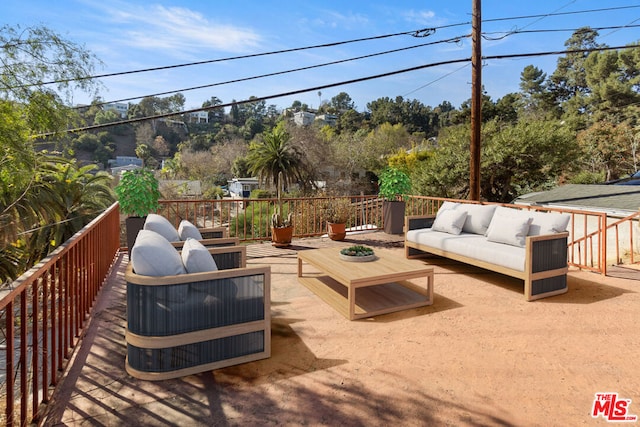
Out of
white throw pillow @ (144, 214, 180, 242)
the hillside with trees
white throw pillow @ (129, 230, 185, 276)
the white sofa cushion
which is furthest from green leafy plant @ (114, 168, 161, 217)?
the white sofa cushion

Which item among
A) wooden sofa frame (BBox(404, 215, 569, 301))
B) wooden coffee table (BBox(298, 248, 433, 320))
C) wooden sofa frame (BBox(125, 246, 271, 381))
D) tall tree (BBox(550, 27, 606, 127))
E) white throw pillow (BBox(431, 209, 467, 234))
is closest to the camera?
wooden sofa frame (BBox(125, 246, 271, 381))

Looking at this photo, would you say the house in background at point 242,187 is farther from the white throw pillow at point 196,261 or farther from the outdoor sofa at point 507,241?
the white throw pillow at point 196,261

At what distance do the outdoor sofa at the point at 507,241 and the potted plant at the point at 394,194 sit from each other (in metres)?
1.96

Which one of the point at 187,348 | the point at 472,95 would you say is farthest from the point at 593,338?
the point at 472,95

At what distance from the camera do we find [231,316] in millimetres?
2355

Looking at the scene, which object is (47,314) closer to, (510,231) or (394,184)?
(510,231)

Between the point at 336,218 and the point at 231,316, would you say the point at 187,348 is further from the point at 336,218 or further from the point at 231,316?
the point at 336,218

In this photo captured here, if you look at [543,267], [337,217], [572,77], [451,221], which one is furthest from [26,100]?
[572,77]

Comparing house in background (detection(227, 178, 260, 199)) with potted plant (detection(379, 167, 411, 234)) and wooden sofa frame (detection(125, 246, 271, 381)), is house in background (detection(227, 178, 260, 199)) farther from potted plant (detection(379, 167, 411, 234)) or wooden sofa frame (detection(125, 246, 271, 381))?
wooden sofa frame (detection(125, 246, 271, 381))

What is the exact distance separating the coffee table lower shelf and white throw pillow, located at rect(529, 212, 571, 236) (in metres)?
1.45

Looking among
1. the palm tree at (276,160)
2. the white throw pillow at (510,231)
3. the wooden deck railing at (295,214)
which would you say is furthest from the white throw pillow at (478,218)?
the palm tree at (276,160)

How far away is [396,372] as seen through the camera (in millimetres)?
2340

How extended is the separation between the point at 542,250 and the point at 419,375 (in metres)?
2.29

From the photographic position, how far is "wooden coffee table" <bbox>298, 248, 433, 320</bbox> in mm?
3283
